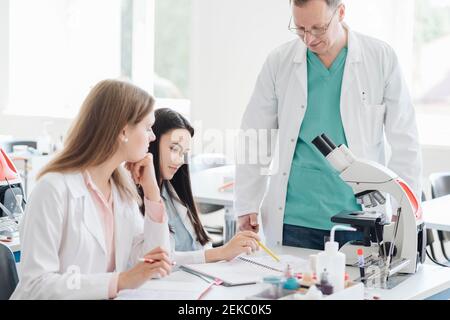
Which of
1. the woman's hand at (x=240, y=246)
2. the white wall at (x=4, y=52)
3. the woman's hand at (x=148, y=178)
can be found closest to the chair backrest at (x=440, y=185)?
the woman's hand at (x=240, y=246)

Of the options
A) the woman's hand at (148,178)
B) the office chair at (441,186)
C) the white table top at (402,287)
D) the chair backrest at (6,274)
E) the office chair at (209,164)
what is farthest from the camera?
the office chair at (209,164)

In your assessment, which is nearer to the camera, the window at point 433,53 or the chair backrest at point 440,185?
the chair backrest at point 440,185

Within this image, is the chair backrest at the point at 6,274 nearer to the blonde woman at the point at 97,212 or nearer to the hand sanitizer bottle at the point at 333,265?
the blonde woman at the point at 97,212

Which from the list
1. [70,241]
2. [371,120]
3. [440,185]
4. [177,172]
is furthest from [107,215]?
[440,185]

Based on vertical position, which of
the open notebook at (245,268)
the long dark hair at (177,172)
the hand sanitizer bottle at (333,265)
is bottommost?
the open notebook at (245,268)

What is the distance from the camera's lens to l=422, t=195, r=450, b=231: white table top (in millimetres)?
3156

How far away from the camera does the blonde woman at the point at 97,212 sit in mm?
1857

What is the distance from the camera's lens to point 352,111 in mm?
2613

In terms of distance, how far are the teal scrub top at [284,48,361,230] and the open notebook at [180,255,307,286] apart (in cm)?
32

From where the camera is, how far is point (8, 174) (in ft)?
9.36

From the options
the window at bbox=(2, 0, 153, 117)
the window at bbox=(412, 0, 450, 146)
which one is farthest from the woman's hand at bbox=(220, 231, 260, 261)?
the window at bbox=(2, 0, 153, 117)

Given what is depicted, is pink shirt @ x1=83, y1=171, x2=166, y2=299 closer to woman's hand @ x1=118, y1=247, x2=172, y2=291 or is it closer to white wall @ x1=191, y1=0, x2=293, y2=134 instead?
woman's hand @ x1=118, y1=247, x2=172, y2=291

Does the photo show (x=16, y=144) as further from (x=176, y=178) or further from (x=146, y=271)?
(x=146, y=271)
